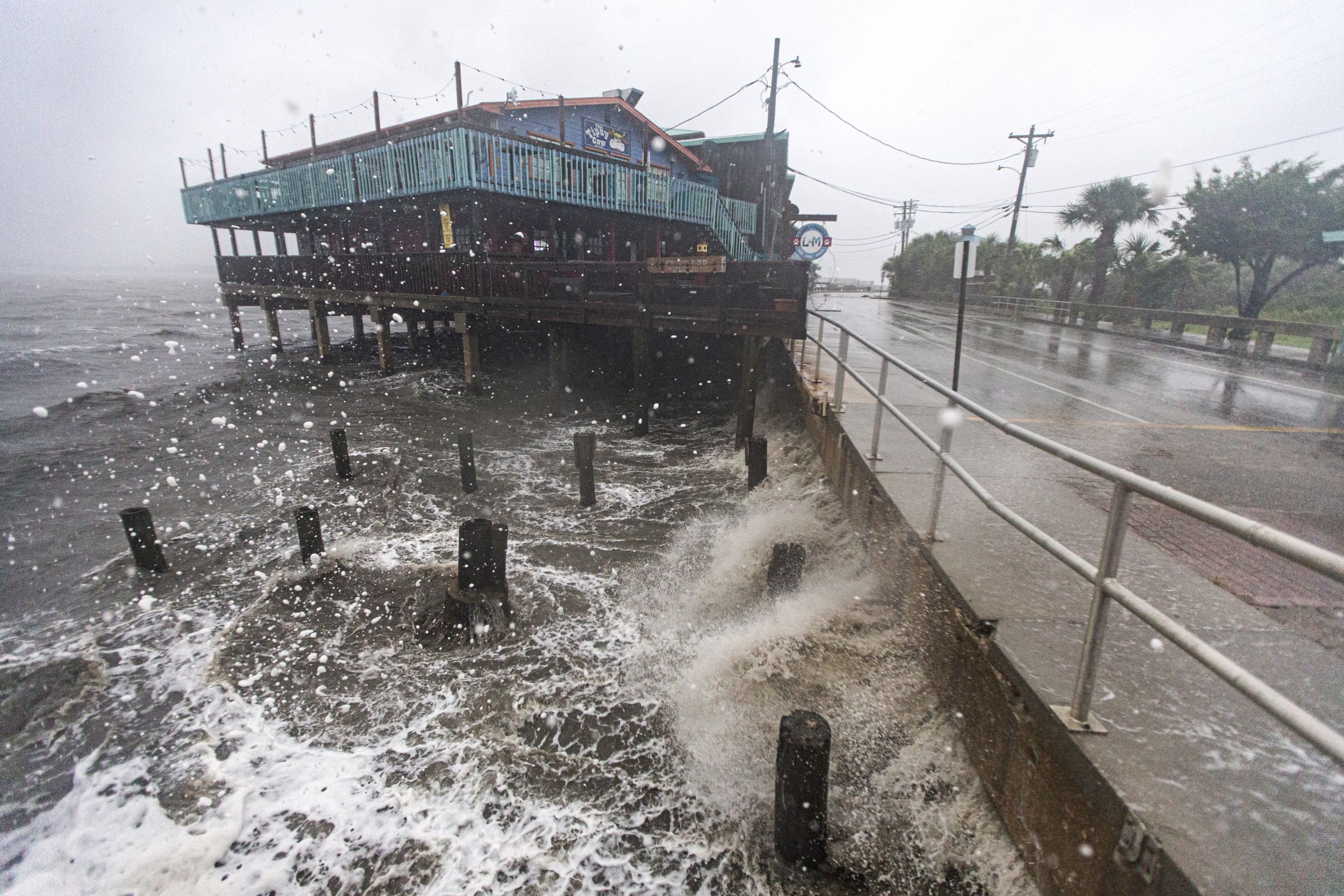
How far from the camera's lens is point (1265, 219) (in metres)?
21.4

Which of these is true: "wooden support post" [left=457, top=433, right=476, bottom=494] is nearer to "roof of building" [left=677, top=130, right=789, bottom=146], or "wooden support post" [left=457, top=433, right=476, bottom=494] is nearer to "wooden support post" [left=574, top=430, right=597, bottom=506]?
"wooden support post" [left=574, top=430, right=597, bottom=506]

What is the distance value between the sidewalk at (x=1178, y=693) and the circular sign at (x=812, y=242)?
40.7ft

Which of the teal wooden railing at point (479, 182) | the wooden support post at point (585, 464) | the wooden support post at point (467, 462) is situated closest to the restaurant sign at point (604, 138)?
the teal wooden railing at point (479, 182)

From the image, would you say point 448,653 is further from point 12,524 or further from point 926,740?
point 12,524

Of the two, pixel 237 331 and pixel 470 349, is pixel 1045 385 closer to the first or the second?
pixel 470 349

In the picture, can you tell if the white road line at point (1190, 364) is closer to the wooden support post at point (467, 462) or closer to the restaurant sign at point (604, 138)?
the wooden support post at point (467, 462)

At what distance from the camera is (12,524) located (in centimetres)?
862

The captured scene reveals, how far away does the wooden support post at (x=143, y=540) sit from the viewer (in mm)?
6812

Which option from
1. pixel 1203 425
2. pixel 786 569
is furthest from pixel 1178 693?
pixel 1203 425

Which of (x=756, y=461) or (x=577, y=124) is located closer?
(x=756, y=461)

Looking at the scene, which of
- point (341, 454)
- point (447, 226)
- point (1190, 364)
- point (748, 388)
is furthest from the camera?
point (447, 226)

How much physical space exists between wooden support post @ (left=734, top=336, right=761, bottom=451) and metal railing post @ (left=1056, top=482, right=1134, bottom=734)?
9.07 meters

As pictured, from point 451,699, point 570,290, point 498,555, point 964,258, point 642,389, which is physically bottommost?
point 451,699

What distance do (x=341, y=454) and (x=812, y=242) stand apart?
1233cm
